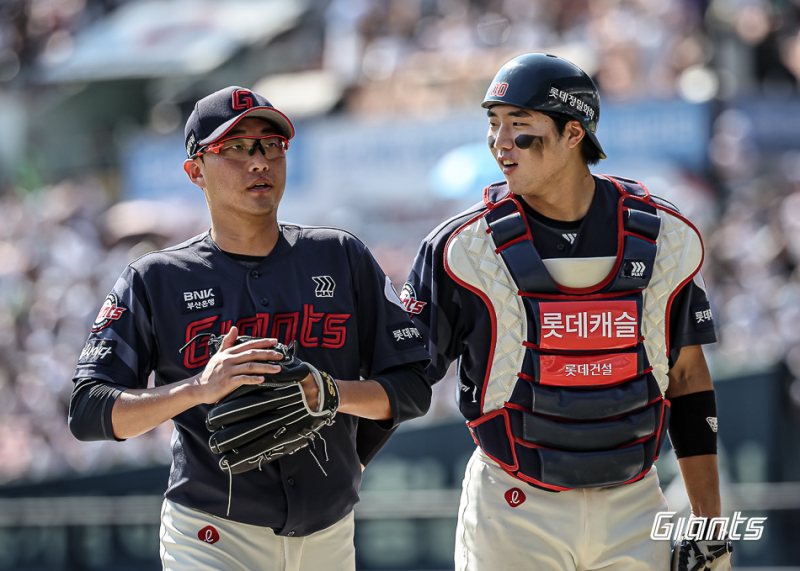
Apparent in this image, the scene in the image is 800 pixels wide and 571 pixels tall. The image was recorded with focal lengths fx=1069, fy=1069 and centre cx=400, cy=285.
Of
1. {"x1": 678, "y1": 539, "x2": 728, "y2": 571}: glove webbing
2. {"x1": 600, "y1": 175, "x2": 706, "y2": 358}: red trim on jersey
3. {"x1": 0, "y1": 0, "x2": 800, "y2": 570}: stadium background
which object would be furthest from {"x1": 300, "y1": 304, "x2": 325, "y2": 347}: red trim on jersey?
{"x1": 0, "y1": 0, "x2": 800, "y2": 570}: stadium background

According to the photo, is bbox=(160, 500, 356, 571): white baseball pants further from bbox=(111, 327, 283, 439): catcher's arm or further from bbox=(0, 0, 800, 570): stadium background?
bbox=(0, 0, 800, 570): stadium background

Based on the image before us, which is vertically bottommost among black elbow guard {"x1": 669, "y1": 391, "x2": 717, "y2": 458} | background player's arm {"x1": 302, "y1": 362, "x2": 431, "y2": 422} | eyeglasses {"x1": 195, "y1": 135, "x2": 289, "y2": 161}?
black elbow guard {"x1": 669, "y1": 391, "x2": 717, "y2": 458}

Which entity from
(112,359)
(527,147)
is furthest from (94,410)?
(527,147)

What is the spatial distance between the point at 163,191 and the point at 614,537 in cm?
1152

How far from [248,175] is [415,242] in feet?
29.6

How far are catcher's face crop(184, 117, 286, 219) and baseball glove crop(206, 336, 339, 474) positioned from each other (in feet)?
1.55

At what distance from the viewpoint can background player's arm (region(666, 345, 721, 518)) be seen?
3426 millimetres

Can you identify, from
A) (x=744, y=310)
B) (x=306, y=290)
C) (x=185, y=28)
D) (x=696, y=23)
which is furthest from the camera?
(x=185, y=28)

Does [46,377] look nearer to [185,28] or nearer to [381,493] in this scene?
[381,493]

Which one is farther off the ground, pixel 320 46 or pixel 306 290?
pixel 320 46

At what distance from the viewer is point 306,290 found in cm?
319

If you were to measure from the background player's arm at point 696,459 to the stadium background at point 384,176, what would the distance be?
11.2 ft

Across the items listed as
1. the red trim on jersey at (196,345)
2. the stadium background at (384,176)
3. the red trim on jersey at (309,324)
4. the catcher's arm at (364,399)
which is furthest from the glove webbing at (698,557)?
the stadium background at (384,176)

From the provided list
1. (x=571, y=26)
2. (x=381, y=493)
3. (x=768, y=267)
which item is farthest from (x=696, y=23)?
(x=381, y=493)
